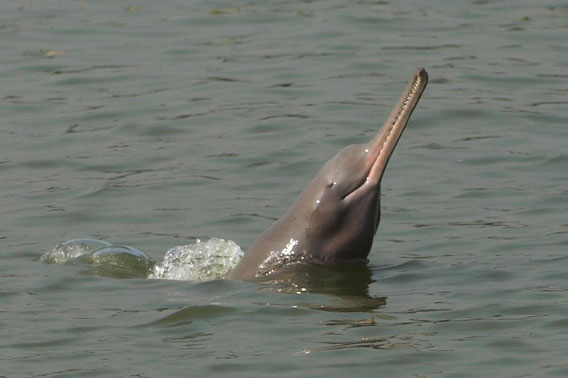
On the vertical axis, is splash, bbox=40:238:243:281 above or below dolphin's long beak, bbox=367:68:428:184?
below

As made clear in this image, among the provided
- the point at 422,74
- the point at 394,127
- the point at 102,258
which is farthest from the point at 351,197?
the point at 102,258

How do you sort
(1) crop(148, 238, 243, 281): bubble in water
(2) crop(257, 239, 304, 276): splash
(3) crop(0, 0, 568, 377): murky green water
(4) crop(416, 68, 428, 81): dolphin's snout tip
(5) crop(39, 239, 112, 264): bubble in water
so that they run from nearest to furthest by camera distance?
(3) crop(0, 0, 568, 377): murky green water, (4) crop(416, 68, 428, 81): dolphin's snout tip, (2) crop(257, 239, 304, 276): splash, (1) crop(148, 238, 243, 281): bubble in water, (5) crop(39, 239, 112, 264): bubble in water

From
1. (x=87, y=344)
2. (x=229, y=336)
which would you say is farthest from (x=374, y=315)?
(x=87, y=344)

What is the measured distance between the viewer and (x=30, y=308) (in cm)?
946

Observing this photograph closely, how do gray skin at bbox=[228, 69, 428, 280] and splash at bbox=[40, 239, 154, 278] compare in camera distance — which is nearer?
gray skin at bbox=[228, 69, 428, 280]

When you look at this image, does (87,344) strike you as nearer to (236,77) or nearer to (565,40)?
(236,77)

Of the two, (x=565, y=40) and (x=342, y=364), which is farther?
(x=565, y=40)

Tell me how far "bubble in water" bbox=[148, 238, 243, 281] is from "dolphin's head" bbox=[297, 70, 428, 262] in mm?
969

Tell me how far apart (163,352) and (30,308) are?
→ 4.99 feet

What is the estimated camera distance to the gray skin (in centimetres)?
949

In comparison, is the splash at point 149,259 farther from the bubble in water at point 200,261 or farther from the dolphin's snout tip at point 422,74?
the dolphin's snout tip at point 422,74

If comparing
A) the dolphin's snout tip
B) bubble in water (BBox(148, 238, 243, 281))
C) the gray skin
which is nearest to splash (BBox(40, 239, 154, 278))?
bubble in water (BBox(148, 238, 243, 281))

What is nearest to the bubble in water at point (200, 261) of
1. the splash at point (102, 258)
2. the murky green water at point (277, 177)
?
the splash at point (102, 258)

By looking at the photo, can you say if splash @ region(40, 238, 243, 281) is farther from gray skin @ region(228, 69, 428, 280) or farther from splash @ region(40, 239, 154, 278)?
gray skin @ region(228, 69, 428, 280)
